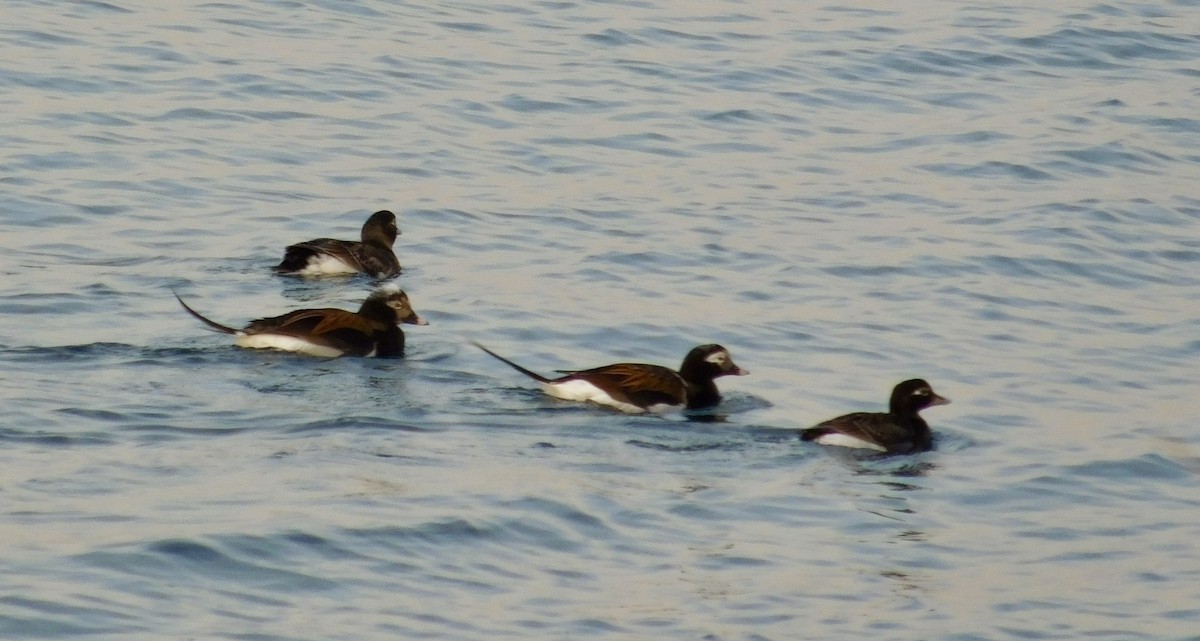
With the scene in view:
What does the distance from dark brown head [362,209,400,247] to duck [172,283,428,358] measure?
195 cm

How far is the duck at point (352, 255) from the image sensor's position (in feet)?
49.1

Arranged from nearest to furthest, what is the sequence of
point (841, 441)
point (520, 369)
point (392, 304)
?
point (841, 441), point (520, 369), point (392, 304)

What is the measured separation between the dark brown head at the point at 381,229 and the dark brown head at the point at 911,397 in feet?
16.7

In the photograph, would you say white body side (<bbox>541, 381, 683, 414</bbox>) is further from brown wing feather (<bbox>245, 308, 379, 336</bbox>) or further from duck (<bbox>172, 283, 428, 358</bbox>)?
brown wing feather (<bbox>245, 308, 379, 336</bbox>)

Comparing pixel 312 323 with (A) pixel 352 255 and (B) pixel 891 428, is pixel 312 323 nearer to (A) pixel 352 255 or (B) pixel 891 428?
(A) pixel 352 255

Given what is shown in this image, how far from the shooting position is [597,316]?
562 inches

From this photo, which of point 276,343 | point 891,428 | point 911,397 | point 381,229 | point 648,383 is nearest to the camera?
point 891,428

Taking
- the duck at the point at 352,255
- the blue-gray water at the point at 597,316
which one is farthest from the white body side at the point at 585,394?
Result: the duck at the point at 352,255

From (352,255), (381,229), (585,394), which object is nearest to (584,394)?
(585,394)

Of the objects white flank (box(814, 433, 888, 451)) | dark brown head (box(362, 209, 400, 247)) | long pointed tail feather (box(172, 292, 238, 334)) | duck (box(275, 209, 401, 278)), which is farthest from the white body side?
dark brown head (box(362, 209, 400, 247))

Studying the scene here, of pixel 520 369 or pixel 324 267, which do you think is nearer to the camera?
pixel 520 369

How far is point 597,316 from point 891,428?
10.9 feet

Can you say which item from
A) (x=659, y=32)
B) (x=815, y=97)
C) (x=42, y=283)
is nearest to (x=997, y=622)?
(x=42, y=283)

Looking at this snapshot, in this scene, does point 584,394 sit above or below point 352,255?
below
